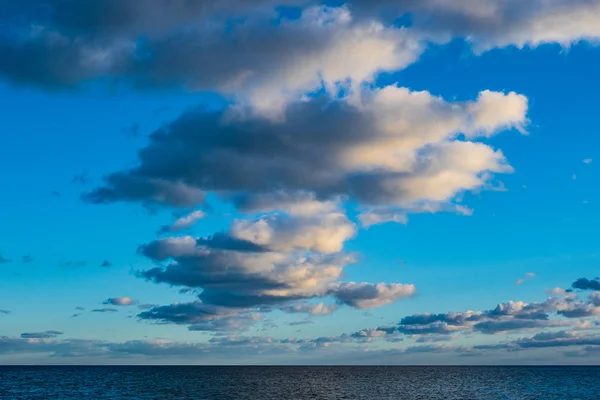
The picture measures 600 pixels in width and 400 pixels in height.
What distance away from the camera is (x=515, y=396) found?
148m

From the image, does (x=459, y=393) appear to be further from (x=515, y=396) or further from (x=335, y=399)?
(x=335, y=399)

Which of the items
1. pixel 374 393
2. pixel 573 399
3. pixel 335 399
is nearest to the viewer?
pixel 335 399

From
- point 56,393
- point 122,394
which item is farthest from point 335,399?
point 56,393

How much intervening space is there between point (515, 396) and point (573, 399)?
13.3 m

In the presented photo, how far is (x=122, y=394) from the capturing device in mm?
145375

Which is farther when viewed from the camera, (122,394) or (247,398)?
(122,394)

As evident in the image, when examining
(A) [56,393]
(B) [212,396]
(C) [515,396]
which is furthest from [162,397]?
(C) [515,396]

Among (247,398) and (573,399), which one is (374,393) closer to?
(247,398)

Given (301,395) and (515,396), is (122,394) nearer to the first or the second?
(301,395)

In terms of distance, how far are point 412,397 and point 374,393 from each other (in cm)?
1376

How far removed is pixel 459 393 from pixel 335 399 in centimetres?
4006

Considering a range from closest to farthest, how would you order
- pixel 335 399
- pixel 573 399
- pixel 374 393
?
pixel 335 399, pixel 573 399, pixel 374 393

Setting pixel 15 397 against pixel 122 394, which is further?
pixel 122 394

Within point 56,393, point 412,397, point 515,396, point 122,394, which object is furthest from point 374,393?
point 56,393
